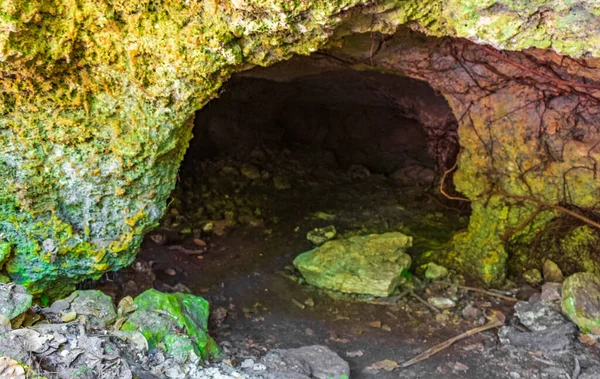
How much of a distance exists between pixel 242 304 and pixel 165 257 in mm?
985

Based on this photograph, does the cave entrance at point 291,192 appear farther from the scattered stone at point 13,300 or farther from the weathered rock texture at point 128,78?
the scattered stone at point 13,300

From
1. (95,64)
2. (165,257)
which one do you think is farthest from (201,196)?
(95,64)

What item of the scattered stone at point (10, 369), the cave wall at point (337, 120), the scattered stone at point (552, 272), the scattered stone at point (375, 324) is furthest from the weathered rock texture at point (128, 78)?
the cave wall at point (337, 120)

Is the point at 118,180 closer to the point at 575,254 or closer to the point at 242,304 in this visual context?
the point at 242,304

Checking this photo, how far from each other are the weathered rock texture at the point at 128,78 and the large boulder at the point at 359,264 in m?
1.73

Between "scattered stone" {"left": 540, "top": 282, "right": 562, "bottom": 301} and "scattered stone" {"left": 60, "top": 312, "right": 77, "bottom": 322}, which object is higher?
"scattered stone" {"left": 540, "top": 282, "right": 562, "bottom": 301}

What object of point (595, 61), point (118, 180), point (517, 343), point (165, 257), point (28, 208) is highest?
point (595, 61)

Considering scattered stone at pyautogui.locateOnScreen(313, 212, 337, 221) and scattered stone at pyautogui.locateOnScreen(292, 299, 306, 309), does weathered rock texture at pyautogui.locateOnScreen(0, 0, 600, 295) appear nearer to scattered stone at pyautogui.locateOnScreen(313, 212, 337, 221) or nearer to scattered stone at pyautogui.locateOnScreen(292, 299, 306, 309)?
scattered stone at pyautogui.locateOnScreen(292, 299, 306, 309)

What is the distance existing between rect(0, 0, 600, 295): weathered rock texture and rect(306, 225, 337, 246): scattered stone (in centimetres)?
231

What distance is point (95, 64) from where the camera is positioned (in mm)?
2660

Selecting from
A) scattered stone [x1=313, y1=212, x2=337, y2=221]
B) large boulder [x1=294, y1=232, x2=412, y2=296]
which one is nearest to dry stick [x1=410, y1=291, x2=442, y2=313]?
large boulder [x1=294, y1=232, x2=412, y2=296]

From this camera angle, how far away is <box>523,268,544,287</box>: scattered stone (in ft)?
14.5

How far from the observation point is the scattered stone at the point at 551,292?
4020mm

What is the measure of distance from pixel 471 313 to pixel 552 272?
82cm
